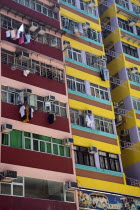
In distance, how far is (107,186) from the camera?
2194 centimetres

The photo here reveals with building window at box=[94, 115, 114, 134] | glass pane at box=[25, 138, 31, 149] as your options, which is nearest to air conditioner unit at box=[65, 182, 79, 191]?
glass pane at box=[25, 138, 31, 149]

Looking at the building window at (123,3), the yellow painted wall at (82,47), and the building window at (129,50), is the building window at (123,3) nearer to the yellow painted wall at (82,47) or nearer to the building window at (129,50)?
the building window at (129,50)

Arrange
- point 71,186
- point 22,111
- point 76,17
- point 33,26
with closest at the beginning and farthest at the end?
1. point 71,186
2. point 22,111
3. point 33,26
4. point 76,17

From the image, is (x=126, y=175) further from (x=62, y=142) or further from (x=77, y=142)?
(x=62, y=142)

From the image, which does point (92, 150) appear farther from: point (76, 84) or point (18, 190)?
point (18, 190)

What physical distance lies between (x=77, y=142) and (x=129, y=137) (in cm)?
586

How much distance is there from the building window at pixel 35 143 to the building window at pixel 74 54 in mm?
7635

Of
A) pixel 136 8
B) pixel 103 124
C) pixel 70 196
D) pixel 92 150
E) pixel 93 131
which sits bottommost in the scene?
pixel 70 196

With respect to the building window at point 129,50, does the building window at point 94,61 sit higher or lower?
lower

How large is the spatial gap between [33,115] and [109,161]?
6.49 meters

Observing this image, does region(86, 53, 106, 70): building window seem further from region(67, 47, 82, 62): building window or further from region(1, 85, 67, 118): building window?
region(1, 85, 67, 118): building window

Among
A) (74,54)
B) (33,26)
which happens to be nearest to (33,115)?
(33,26)

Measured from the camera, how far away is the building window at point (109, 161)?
23000 millimetres

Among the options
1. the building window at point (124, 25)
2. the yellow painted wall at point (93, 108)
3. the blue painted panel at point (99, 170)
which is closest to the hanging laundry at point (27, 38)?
the yellow painted wall at point (93, 108)
